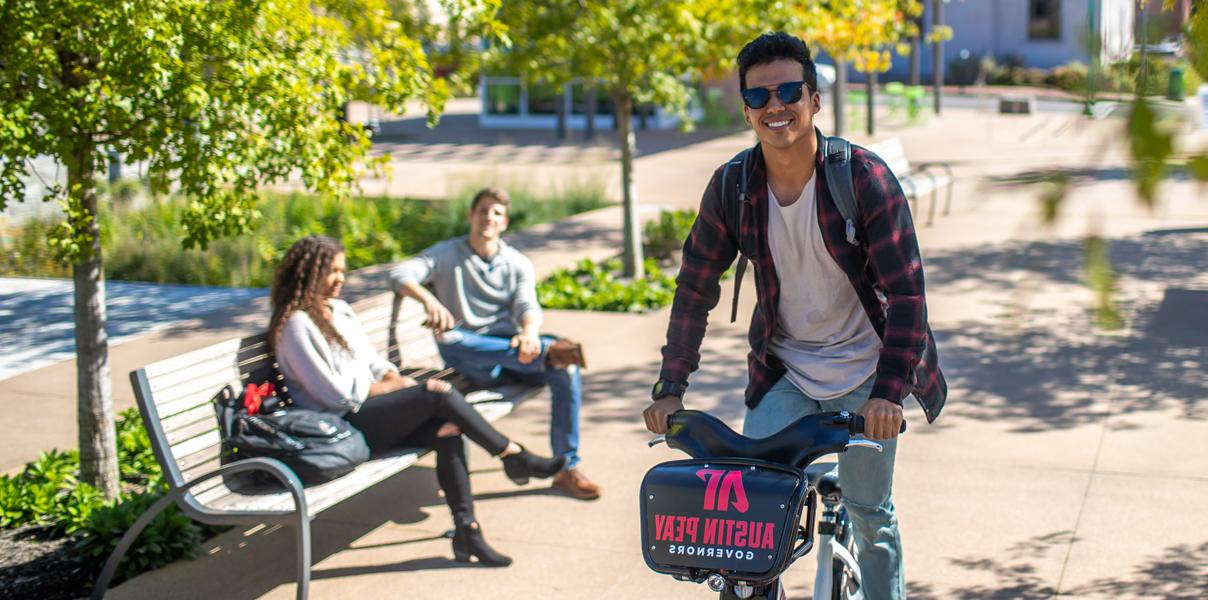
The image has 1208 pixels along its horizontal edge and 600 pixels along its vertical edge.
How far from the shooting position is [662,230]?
496 inches

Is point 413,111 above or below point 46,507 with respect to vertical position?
above

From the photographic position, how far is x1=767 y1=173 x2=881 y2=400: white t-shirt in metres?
3.54

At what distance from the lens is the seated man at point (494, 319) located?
6.04 m

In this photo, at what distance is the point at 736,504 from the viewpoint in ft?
9.70

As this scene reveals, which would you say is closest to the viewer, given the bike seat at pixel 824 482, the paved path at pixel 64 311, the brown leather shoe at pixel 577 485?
the bike seat at pixel 824 482

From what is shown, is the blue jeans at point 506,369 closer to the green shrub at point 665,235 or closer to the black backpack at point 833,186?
the black backpack at point 833,186

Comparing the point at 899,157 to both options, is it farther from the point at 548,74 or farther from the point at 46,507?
the point at 46,507

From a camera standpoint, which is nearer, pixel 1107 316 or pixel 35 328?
pixel 1107 316

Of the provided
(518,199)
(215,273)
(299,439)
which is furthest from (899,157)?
(299,439)

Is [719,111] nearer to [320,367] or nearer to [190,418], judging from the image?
[320,367]

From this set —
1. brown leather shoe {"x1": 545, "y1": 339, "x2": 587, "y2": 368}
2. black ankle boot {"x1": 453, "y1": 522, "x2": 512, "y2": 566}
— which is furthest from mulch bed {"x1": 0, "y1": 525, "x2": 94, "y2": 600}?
brown leather shoe {"x1": 545, "y1": 339, "x2": 587, "y2": 368}

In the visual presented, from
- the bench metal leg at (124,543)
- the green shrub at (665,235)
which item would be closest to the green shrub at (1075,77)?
the bench metal leg at (124,543)

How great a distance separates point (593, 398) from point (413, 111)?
37305 millimetres

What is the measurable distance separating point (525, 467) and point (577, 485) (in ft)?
1.28
